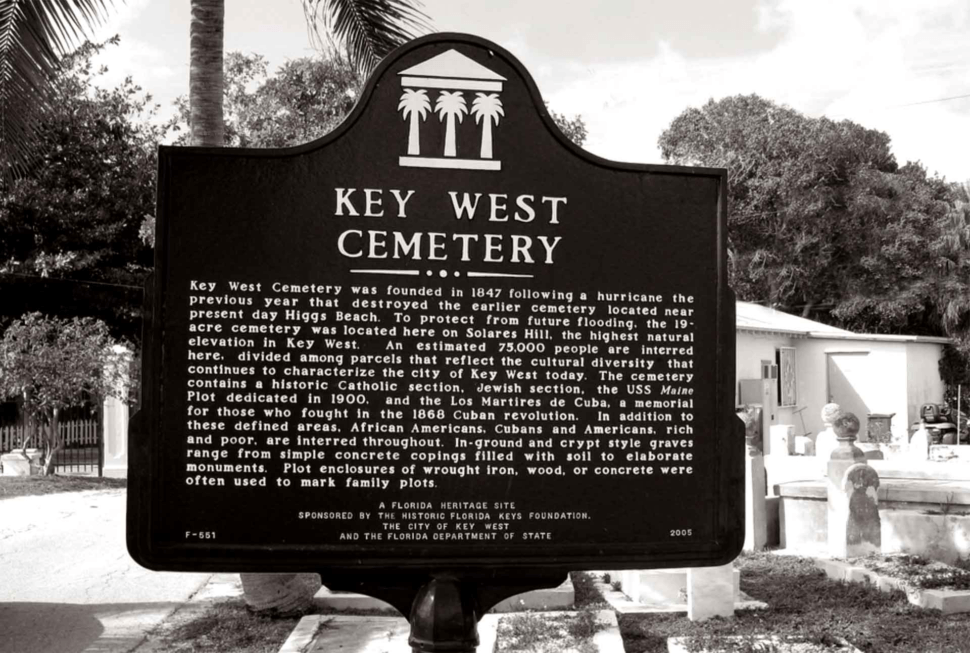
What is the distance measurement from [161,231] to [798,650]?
3.88 meters

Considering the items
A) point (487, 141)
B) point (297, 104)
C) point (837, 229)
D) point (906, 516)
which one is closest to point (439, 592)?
point (487, 141)

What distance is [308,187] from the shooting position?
10.9ft

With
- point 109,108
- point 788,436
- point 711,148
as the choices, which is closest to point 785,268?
point 711,148

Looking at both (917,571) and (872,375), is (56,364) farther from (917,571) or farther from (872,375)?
(872,375)

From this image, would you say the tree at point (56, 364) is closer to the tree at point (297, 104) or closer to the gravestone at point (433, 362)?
the tree at point (297, 104)

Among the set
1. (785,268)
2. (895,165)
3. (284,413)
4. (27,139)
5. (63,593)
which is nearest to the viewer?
(284,413)

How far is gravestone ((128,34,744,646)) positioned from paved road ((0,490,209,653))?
4.56m

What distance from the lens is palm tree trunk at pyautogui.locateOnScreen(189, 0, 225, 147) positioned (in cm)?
668

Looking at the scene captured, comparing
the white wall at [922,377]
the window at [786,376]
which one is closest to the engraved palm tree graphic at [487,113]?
the window at [786,376]

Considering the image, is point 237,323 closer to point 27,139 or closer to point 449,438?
point 449,438

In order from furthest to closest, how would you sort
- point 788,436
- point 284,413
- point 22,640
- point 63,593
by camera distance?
point 788,436, point 63,593, point 22,640, point 284,413

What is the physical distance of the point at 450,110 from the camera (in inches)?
132

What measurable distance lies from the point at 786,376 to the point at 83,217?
1800 cm

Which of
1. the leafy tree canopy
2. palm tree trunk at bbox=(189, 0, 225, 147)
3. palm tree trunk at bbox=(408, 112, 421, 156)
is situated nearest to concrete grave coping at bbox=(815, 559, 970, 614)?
palm tree trunk at bbox=(408, 112, 421, 156)
